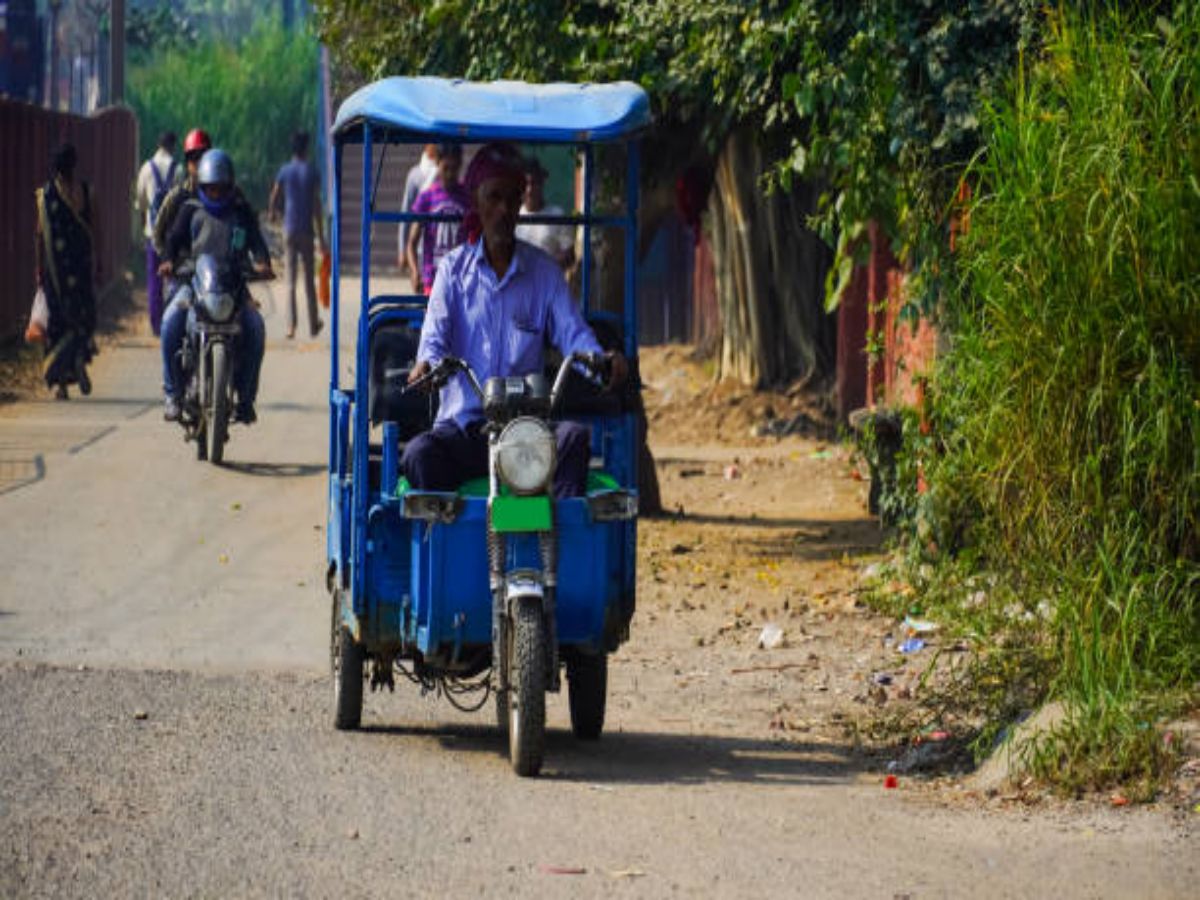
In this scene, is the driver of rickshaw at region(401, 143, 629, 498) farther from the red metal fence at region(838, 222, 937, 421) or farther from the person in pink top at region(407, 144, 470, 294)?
the person in pink top at region(407, 144, 470, 294)

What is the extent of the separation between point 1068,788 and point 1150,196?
1.92 metres

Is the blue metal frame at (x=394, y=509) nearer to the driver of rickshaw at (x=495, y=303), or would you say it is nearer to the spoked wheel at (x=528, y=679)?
the driver of rickshaw at (x=495, y=303)

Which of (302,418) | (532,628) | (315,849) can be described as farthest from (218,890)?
(302,418)

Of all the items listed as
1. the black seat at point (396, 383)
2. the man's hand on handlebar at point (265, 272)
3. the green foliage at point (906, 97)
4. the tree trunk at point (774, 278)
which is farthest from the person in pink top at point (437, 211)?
the tree trunk at point (774, 278)

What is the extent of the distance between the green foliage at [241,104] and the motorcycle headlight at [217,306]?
30778 mm

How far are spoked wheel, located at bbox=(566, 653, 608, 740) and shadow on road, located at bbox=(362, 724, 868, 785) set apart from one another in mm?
65

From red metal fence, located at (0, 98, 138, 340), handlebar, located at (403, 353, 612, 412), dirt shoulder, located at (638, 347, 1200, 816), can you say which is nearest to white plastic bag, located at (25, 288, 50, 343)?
red metal fence, located at (0, 98, 138, 340)

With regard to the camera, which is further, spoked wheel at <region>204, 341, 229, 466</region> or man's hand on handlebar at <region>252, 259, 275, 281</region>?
man's hand on handlebar at <region>252, 259, 275, 281</region>

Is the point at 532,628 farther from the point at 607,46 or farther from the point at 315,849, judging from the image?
the point at 607,46

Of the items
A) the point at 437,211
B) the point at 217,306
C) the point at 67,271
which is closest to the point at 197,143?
the point at 217,306

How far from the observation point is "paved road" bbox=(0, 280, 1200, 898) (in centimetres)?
576

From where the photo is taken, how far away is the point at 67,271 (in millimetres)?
17812

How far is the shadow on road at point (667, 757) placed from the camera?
7.12m

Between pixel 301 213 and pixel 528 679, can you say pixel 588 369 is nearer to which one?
pixel 528 679
